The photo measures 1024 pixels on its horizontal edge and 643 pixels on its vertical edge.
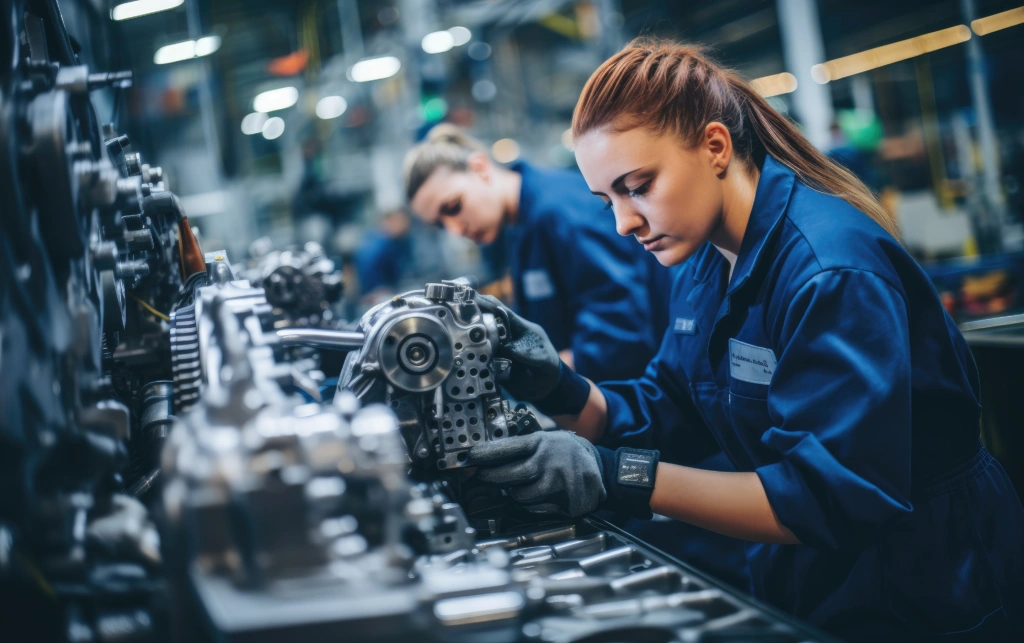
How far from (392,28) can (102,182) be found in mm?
7079

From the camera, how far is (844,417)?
3.28 ft

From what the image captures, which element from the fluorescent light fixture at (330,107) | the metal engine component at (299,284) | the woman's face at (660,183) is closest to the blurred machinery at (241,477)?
the woman's face at (660,183)

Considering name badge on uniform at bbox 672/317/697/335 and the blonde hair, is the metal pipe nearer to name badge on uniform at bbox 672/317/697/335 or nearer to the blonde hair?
name badge on uniform at bbox 672/317/697/335

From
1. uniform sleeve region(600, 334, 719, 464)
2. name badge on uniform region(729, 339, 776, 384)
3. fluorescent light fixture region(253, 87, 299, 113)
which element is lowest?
uniform sleeve region(600, 334, 719, 464)

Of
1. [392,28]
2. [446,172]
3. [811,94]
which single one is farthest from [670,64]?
→ [392,28]

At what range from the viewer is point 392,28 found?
→ 737 cm

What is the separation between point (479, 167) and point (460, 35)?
17.6 ft

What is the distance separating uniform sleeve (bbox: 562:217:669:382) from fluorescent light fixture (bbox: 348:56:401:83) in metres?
5.94

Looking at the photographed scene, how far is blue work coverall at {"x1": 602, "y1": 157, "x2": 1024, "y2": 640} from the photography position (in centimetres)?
100

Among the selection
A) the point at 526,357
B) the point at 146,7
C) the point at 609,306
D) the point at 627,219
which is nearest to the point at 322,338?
the point at 526,357

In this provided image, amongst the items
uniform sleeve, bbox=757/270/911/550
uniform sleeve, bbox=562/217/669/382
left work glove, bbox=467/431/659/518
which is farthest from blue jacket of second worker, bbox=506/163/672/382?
uniform sleeve, bbox=757/270/911/550

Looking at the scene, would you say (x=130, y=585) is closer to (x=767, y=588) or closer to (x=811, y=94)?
(x=767, y=588)

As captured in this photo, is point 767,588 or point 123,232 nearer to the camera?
point 123,232

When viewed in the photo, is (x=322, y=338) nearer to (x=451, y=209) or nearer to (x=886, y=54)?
(x=451, y=209)
